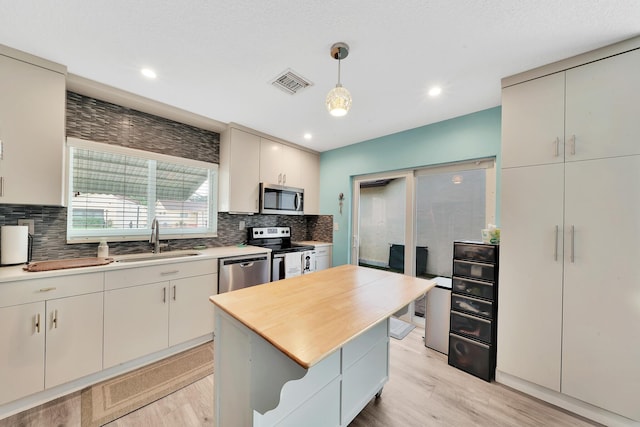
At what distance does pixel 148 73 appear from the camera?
1.91m

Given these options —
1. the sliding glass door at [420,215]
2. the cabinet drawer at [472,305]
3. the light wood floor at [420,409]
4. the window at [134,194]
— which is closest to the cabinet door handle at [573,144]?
the sliding glass door at [420,215]

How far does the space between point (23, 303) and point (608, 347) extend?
4.02 meters

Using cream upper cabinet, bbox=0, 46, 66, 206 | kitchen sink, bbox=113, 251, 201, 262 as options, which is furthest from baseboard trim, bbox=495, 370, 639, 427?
cream upper cabinet, bbox=0, 46, 66, 206

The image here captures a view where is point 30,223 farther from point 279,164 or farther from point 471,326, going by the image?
point 471,326

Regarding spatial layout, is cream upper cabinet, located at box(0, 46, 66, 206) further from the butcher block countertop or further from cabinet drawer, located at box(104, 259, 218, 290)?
the butcher block countertop

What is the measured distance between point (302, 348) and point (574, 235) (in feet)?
7.01

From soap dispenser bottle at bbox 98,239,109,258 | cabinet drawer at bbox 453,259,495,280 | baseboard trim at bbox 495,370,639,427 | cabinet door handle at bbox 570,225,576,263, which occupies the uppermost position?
cabinet door handle at bbox 570,225,576,263

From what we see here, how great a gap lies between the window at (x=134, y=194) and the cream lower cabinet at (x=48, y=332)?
657mm

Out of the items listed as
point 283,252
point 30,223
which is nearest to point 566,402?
point 283,252

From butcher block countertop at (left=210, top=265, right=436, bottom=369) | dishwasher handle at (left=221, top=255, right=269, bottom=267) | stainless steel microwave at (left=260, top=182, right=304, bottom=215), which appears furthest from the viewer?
stainless steel microwave at (left=260, top=182, right=304, bottom=215)

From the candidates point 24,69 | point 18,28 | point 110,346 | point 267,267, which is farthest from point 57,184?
point 267,267

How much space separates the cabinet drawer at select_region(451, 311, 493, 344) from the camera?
2.03 metres

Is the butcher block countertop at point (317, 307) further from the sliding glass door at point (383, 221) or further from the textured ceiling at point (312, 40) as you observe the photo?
the textured ceiling at point (312, 40)

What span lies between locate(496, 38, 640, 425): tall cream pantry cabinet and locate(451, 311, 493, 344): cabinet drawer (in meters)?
0.10
